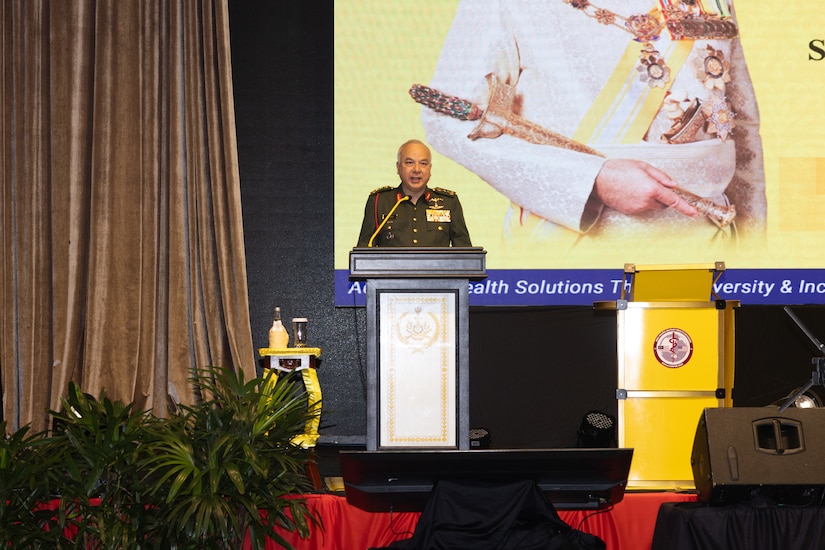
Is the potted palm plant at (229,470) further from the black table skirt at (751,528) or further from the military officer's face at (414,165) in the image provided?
the military officer's face at (414,165)

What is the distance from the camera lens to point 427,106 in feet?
17.8

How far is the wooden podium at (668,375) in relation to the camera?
3.90 m

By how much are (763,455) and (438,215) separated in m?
1.69

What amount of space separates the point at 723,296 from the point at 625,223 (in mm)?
700

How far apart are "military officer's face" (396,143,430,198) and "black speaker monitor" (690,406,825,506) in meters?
1.74

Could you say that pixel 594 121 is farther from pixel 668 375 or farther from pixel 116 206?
pixel 116 206

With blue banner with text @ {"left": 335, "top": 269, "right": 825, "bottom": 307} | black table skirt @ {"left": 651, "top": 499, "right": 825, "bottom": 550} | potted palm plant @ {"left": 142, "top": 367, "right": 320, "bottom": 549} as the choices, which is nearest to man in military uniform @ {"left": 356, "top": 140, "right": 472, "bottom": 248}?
blue banner with text @ {"left": 335, "top": 269, "right": 825, "bottom": 307}

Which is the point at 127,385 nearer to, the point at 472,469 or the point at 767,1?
the point at 472,469

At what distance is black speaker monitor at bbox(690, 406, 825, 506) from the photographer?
317cm

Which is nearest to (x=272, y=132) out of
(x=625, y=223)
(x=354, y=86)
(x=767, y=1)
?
(x=354, y=86)

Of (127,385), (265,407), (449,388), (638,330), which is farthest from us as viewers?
(127,385)

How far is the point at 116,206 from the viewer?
5344mm

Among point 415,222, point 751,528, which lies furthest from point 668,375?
point 415,222

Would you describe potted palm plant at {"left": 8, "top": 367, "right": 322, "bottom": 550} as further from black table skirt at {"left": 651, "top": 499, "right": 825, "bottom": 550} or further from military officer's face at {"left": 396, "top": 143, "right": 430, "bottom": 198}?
military officer's face at {"left": 396, "top": 143, "right": 430, "bottom": 198}
